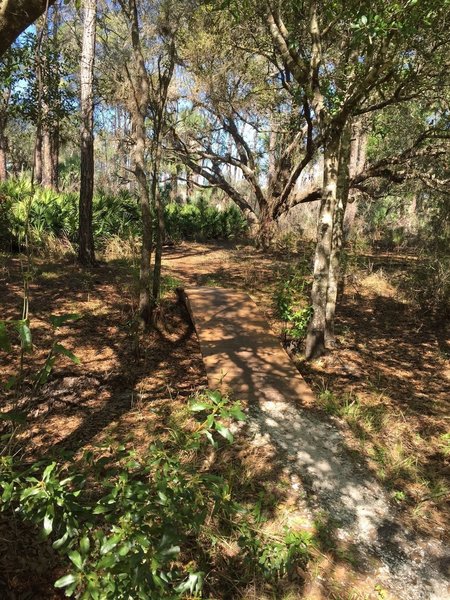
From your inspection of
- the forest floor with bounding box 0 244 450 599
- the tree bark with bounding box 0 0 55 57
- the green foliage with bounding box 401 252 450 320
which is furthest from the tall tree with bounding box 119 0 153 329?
the green foliage with bounding box 401 252 450 320

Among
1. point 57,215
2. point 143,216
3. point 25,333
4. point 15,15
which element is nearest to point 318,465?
point 25,333

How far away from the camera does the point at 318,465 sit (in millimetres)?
3346

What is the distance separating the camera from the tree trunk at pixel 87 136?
322 inches

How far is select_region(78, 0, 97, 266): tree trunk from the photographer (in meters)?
8.17

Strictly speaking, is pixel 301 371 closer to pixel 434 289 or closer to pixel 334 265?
pixel 334 265

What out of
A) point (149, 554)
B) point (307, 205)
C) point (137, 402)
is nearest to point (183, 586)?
point (149, 554)

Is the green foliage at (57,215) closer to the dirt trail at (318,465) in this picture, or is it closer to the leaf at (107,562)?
the dirt trail at (318,465)

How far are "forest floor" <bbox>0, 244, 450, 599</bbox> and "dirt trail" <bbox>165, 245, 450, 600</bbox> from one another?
0.09 metres

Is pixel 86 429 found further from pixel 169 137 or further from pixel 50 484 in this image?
pixel 169 137

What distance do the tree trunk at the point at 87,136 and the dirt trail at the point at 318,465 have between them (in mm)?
3906

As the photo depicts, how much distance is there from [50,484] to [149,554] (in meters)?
0.41

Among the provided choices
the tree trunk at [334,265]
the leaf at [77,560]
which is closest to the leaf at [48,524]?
the leaf at [77,560]

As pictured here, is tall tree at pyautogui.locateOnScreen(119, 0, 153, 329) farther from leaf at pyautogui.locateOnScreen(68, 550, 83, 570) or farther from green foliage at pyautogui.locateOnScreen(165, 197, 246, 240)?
green foliage at pyautogui.locateOnScreen(165, 197, 246, 240)

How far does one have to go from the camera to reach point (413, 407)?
14.5ft
